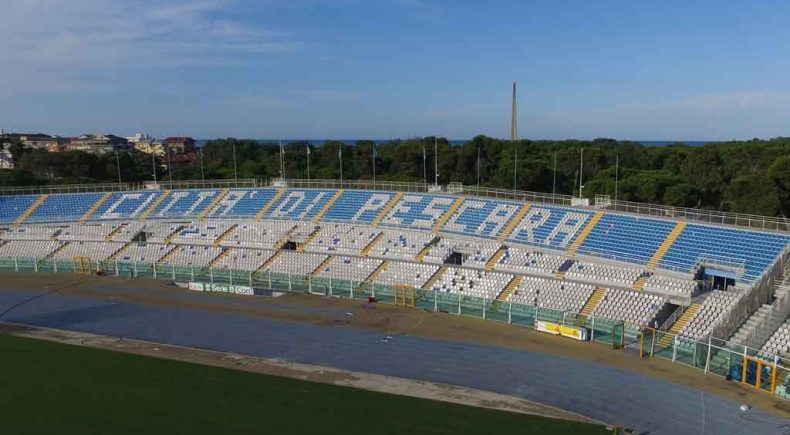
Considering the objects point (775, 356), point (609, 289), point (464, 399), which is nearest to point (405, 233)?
point (609, 289)

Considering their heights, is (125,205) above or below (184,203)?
below

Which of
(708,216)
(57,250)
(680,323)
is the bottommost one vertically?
(680,323)

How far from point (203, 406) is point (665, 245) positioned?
79.8 ft

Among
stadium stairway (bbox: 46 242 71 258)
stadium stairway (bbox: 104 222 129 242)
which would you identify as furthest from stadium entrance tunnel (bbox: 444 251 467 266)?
stadium stairway (bbox: 46 242 71 258)

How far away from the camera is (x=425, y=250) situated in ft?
126

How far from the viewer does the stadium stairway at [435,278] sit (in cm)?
3466

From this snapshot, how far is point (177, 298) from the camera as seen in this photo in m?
34.1

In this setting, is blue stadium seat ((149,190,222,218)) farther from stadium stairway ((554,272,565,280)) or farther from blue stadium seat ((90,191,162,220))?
stadium stairway ((554,272,565,280))

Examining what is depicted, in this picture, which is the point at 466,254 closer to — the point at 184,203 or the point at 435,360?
the point at 435,360

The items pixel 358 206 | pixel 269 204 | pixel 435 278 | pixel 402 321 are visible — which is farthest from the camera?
pixel 269 204

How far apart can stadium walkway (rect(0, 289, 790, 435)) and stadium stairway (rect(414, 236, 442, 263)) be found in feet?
35.7

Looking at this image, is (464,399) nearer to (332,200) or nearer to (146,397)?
(146,397)

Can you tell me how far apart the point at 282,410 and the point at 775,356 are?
17.2 metres

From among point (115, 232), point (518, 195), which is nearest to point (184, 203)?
point (115, 232)
